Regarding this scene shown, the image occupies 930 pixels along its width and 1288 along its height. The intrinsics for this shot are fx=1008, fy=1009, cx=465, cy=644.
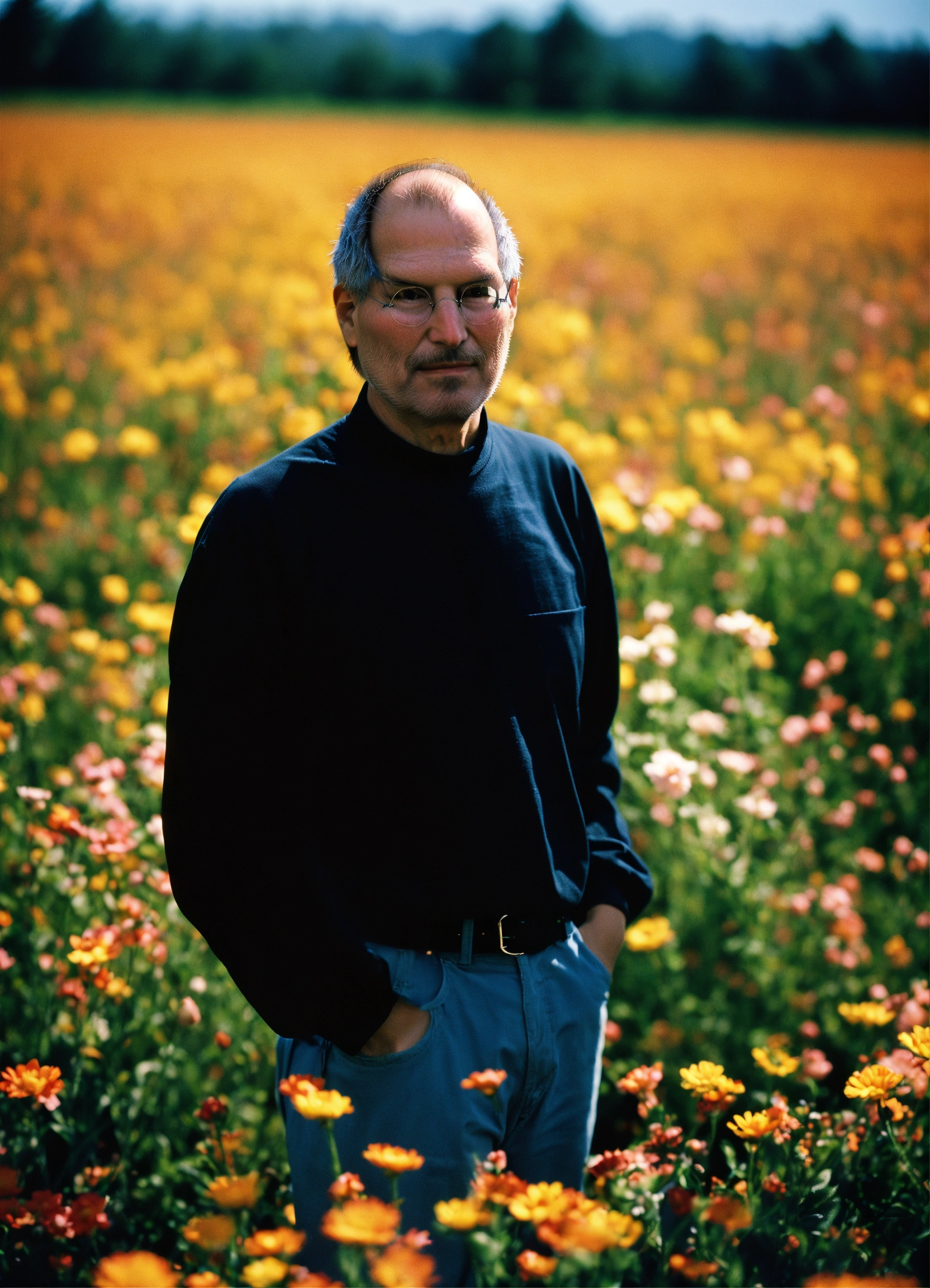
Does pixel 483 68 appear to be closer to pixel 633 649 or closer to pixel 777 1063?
pixel 633 649

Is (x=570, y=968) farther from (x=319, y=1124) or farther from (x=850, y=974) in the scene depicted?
(x=850, y=974)

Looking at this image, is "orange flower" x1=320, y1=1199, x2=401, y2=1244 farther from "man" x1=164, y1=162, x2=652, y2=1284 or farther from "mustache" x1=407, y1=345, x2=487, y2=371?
"mustache" x1=407, y1=345, x2=487, y2=371

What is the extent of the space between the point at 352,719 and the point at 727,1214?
79cm

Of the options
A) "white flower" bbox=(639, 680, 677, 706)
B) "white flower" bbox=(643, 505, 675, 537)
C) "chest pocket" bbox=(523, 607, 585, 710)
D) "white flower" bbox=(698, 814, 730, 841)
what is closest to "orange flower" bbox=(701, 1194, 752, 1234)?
"chest pocket" bbox=(523, 607, 585, 710)

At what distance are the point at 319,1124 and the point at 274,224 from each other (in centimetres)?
995

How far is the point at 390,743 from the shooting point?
1.48m

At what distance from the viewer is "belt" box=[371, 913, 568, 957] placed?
4.91 ft

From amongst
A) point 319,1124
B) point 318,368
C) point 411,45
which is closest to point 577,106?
point 411,45

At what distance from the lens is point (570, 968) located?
1609mm

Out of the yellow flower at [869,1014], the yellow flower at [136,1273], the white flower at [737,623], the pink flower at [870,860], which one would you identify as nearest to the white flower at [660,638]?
the white flower at [737,623]

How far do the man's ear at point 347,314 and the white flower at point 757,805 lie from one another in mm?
1442

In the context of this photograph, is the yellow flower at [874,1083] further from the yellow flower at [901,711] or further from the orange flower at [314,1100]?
the yellow flower at [901,711]

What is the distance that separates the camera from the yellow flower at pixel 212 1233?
111cm

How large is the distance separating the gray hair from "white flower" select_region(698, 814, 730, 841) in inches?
58.1
